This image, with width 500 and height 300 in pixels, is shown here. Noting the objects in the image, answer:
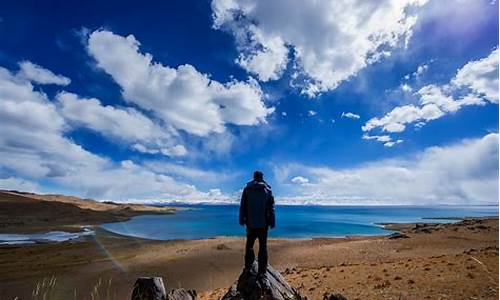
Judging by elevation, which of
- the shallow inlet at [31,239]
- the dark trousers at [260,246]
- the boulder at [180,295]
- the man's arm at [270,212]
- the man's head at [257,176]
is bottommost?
the shallow inlet at [31,239]

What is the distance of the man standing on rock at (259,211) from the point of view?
30.7ft

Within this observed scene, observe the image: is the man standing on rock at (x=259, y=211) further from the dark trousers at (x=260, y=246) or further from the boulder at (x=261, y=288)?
the boulder at (x=261, y=288)

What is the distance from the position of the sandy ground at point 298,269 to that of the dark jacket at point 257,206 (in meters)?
3.97

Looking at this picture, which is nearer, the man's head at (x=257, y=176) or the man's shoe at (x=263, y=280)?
the man's shoe at (x=263, y=280)

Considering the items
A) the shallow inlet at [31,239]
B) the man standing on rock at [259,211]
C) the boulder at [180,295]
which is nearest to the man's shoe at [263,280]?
the man standing on rock at [259,211]

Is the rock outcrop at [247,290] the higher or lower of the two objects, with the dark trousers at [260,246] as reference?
lower

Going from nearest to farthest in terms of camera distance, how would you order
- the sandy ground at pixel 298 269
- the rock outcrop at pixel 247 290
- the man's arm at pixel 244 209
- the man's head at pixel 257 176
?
the rock outcrop at pixel 247 290, the man's arm at pixel 244 209, the man's head at pixel 257 176, the sandy ground at pixel 298 269

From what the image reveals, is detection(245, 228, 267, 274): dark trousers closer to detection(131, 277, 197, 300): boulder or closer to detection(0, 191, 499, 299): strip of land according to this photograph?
detection(131, 277, 197, 300): boulder

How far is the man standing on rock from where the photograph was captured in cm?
934

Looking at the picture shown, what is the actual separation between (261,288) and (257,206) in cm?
220

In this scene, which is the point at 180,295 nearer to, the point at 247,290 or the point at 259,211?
the point at 247,290

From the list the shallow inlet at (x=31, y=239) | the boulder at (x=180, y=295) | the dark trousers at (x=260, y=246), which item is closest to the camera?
the boulder at (x=180, y=295)

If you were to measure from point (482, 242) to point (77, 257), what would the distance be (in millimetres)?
35480

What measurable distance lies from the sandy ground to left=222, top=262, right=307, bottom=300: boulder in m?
2.94
